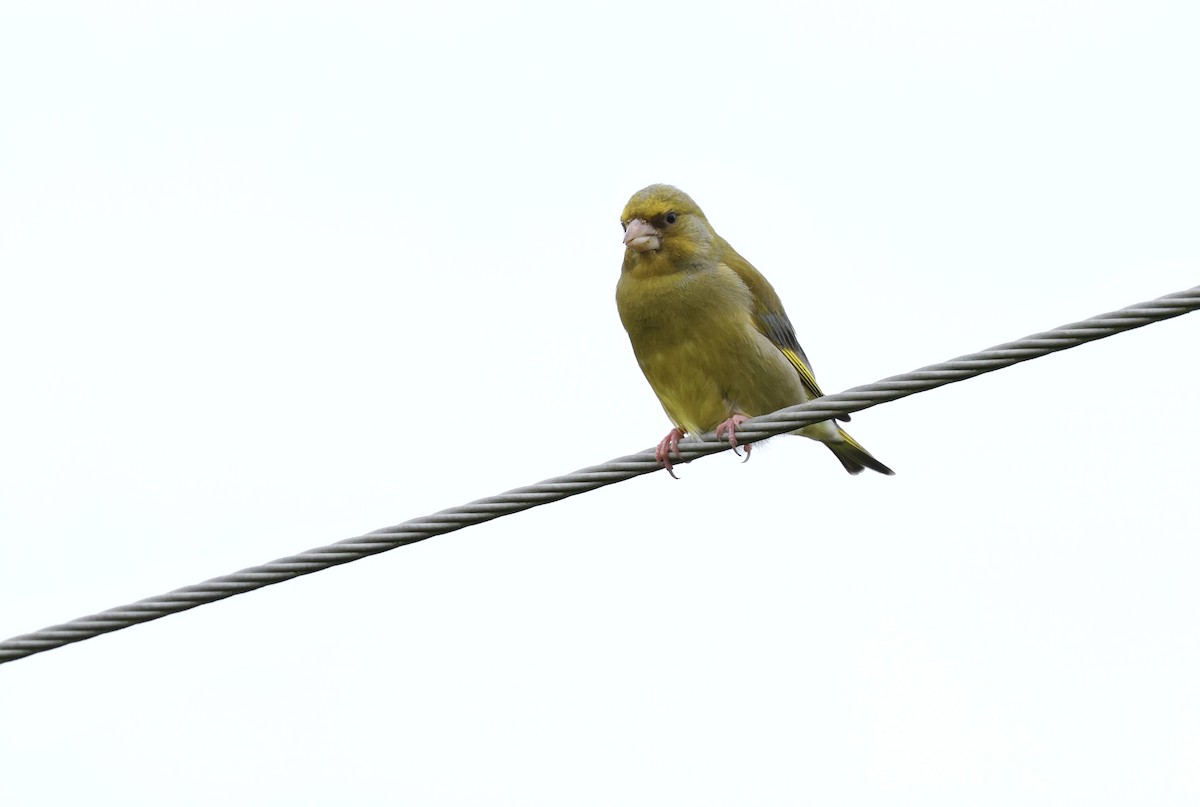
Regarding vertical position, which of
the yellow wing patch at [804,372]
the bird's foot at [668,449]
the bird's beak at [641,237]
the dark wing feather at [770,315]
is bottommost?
the bird's foot at [668,449]

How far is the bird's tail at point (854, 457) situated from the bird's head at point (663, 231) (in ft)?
4.43

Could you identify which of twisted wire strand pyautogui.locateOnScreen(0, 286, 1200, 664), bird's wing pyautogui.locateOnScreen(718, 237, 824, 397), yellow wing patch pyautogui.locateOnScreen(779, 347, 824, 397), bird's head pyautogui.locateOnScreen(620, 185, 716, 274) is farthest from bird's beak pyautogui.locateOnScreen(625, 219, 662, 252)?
twisted wire strand pyautogui.locateOnScreen(0, 286, 1200, 664)

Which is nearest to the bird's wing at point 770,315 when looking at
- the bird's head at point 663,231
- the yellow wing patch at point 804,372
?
the yellow wing patch at point 804,372

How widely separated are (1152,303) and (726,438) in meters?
2.47

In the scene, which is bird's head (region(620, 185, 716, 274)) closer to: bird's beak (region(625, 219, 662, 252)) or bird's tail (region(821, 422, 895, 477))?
bird's beak (region(625, 219, 662, 252))

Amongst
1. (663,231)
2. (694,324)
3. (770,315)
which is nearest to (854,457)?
(770,315)

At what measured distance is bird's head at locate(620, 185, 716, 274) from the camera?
26.2 ft

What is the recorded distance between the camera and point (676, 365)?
7910mm

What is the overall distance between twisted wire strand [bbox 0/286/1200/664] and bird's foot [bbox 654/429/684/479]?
86 centimetres

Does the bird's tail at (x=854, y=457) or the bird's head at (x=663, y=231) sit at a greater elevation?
the bird's head at (x=663, y=231)

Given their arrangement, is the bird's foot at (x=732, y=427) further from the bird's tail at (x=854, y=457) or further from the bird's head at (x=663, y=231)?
the bird's tail at (x=854, y=457)

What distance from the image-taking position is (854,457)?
9.09m

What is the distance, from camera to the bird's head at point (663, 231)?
7996mm

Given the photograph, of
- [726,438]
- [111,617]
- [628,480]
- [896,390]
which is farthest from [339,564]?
[726,438]
